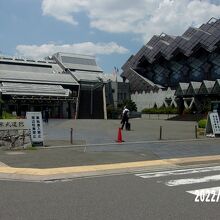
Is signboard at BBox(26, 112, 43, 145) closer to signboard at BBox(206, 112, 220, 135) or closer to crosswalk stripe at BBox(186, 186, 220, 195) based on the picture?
signboard at BBox(206, 112, 220, 135)

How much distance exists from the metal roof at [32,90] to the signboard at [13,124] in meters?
61.5

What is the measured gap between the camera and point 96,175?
37.6ft

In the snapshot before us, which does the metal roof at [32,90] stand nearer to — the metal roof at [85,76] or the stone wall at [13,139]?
the metal roof at [85,76]

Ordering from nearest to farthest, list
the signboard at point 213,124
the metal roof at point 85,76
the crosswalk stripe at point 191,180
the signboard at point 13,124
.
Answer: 1. the crosswalk stripe at point 191,180
2. the signboard at point 13,124
3. the signboard at point 213,124
4. the metal roof at point 85,76

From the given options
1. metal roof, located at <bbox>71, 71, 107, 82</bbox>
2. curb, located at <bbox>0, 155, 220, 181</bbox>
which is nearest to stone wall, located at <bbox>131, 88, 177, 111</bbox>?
metal roof, located at <bbox>71, 71, 107, 82</bbox>

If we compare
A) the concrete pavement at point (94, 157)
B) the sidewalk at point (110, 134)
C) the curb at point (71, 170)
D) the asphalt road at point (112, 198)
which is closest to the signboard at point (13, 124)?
A: the concrete pavement at point (94, 157)

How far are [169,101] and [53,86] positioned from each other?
25.3 metres

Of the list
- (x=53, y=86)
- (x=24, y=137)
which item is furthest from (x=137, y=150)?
(x=53, y=86)

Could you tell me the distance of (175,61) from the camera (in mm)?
105375

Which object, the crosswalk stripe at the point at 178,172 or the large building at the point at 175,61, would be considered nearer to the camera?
the crosswalk stripe at the point at 178,172

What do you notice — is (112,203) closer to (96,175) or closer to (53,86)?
(96,175)

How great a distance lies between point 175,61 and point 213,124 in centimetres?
8246

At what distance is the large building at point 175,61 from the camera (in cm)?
9262

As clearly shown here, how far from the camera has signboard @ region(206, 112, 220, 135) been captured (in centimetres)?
2444
